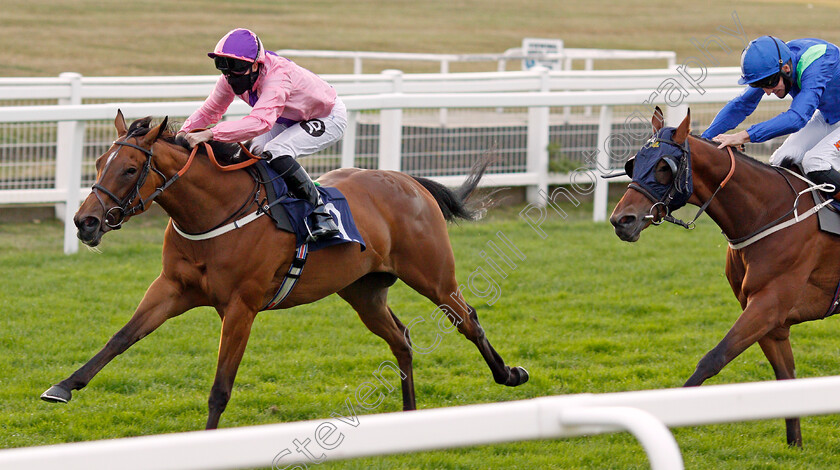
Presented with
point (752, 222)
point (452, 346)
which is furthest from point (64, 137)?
point (752, 222)

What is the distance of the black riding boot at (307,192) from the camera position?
4203 millimetres

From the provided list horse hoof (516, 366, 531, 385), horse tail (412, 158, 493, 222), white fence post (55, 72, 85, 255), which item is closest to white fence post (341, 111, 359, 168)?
white fence post (55, 72, 85, 255)

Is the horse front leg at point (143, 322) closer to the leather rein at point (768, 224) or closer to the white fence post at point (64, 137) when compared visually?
the leather rein at point (768, 224)

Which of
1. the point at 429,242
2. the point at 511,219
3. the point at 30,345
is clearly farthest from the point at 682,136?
the point at 511,219

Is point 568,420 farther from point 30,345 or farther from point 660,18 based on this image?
point 660,18

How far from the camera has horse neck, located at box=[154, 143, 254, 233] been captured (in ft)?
12.9

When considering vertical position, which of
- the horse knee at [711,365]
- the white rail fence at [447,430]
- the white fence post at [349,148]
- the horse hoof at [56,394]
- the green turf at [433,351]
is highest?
the white rail fence at [447,430]

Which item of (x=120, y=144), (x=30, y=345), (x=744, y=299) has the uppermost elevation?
(x=120, y=144)

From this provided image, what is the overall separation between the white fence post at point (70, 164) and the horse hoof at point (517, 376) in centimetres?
360

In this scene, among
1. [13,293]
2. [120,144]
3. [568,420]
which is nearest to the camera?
[568,420]

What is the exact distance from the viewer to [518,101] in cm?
807

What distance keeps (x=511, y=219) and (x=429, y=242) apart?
418 centimetres

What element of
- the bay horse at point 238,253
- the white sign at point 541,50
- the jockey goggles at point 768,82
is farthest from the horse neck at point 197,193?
the white sign at point 541,50

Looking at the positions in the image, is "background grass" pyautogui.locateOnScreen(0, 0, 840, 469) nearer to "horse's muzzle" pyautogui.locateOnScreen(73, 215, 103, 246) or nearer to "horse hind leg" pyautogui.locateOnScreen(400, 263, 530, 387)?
"horse hind leg" pyautogui.locateOnScreen(400, 263, 530, 387)
